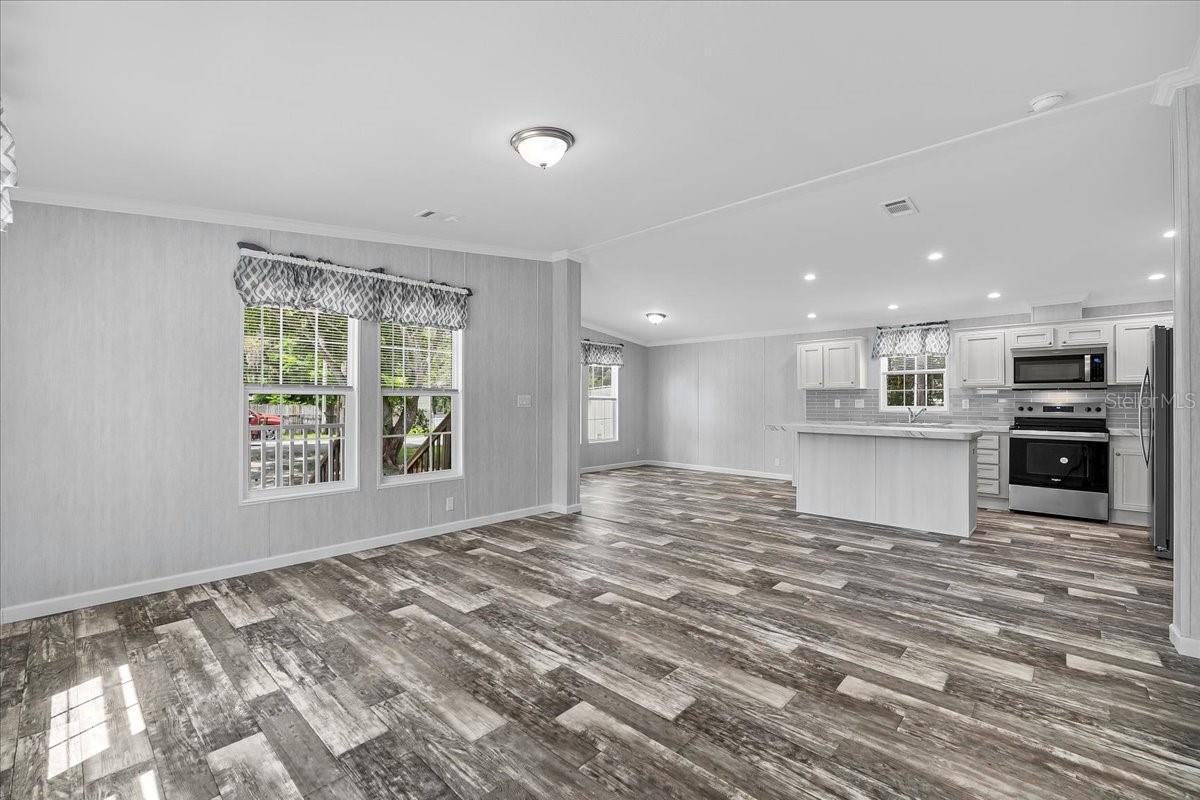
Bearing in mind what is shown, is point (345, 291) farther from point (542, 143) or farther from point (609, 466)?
point (609, 466)

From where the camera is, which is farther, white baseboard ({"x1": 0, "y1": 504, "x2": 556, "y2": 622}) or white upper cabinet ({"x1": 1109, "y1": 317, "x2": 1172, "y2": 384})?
white upper cabinet ({"x1": 1109, "y1": 317, "x2": 1172, "y2": 384})

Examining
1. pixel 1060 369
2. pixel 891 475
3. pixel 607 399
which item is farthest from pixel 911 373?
pixel 607 399

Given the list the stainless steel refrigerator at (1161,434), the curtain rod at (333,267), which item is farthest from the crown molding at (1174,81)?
the curtain rod at (333,267)

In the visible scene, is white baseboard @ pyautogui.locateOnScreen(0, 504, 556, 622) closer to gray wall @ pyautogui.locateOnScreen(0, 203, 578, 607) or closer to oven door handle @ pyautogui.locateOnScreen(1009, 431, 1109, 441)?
gray wall @ pyautogui.locateOnScreen(0, 203, 578, 607)

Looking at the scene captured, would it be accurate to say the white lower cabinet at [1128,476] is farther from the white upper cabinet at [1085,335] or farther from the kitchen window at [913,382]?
the kitchen window at [913,382]

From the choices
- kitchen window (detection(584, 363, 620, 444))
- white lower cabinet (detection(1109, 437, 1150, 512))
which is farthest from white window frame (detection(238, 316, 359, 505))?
white lower cabinet (detection(1109, 437, 1150, 512))

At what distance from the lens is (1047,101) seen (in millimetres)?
2797

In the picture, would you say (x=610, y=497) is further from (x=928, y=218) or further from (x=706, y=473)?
(x=928, y=218)

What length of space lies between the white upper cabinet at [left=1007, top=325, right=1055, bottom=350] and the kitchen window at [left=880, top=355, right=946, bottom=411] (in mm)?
991

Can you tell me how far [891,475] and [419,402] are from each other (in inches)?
178

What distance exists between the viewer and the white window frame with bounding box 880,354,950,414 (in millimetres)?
7441

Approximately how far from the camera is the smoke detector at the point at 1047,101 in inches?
108

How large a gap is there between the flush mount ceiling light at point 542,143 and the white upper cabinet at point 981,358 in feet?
19.6

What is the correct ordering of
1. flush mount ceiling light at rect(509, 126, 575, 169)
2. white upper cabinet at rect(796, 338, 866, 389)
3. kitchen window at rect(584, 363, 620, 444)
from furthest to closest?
kitchen window at rect(584, 363, 620, 444)
white upper cabinet at rect(796, 338, 866, 389)
flush mount ceiling light at rect(509, 126, 575, 169)
